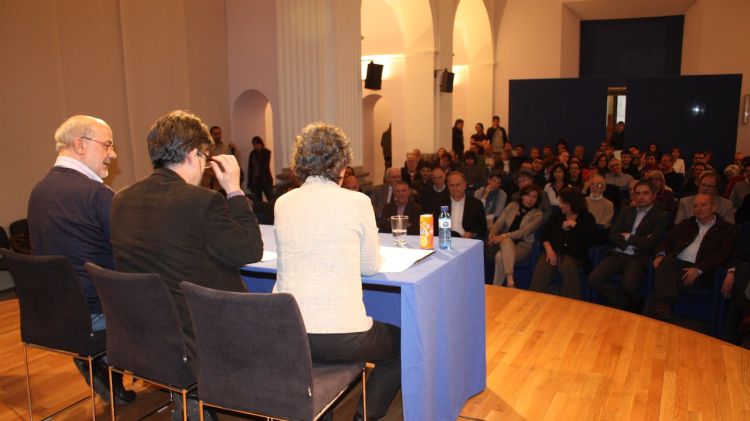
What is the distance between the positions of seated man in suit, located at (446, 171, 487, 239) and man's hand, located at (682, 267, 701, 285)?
1744 millimetres

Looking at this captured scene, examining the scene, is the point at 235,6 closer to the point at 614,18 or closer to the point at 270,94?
the point at 270,94

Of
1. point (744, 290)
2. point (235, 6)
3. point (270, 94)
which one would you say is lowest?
point (744, 290)

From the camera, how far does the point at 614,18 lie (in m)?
15.5

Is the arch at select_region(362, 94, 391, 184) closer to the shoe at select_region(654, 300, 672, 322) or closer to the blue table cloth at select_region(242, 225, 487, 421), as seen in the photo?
the shoe at select_region(654, 300, 672, 322)

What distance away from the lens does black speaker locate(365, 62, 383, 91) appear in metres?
11.6

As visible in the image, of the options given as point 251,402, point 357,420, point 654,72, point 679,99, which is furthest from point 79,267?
point 654,72

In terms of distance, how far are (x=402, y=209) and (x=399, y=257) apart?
116 inches

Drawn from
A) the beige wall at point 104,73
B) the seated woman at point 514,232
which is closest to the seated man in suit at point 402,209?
the seated woman at point 514,232

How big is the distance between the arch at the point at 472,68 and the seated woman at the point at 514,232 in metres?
→ 10.5

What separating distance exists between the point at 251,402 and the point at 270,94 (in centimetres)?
728

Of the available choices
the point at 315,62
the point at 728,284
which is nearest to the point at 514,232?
the point at 728,284

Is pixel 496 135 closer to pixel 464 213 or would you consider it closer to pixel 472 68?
pixel 472 68

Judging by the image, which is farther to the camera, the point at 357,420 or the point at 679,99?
the point at 679,99

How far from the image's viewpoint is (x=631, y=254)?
4.98m
